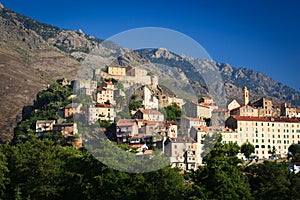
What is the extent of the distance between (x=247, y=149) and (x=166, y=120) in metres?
11.3

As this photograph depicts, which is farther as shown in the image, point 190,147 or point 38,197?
point 190,147

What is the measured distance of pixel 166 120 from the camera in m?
57.4

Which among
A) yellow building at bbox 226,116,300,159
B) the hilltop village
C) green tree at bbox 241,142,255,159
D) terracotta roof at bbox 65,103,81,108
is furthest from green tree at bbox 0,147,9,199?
yellow building at bbox 226,116,300,159

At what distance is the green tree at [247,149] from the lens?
60688 mm

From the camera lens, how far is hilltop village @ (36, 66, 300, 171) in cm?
5306

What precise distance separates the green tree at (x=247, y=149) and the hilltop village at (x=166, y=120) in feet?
2.27

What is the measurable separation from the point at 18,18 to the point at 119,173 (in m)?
156

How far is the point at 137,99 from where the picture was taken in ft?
229

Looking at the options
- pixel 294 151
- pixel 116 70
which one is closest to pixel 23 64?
pixel 116 70

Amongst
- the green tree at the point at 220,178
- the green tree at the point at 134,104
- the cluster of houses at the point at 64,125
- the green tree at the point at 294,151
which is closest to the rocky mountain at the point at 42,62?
the green tree at the point at 134,104

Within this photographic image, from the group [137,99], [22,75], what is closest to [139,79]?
[137,99]

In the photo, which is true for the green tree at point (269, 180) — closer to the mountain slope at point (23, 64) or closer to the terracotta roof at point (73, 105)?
the terracotta roof at point (73, 105)

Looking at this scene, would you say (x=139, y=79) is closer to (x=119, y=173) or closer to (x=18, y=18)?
(x=119, y=173)

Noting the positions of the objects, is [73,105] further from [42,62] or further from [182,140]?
[42,62]
